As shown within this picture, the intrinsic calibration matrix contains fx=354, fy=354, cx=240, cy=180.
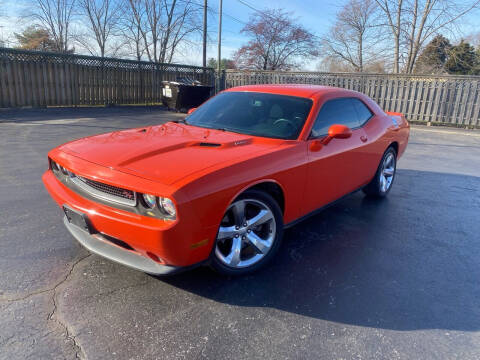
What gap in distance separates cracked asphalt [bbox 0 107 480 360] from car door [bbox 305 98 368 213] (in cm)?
46

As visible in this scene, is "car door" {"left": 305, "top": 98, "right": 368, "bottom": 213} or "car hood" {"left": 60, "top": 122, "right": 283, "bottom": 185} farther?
"car door" {"left": 305, "top": 98, "right": 368, "bottom": 213}

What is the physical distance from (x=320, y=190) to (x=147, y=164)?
1.75 m

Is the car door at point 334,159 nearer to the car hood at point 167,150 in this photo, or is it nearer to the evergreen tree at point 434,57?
the car hood at point 167,150

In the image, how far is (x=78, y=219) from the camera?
2559mm

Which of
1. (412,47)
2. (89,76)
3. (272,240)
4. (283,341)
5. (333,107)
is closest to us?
(283,341)

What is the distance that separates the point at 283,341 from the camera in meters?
2.19

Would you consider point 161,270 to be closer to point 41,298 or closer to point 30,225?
point 41,298

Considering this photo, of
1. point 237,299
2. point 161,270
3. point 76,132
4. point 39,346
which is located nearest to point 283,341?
point 237,299

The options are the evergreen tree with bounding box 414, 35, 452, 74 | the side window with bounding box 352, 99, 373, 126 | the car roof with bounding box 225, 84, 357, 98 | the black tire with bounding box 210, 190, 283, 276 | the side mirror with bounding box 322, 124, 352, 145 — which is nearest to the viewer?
the black tire with bounding box 210, 190, 283, 276

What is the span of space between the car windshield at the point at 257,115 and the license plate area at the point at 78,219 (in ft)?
5.34

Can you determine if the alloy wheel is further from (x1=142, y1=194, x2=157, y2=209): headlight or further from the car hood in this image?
(x1=142, y1=194, x2=157, y2=209): headlight

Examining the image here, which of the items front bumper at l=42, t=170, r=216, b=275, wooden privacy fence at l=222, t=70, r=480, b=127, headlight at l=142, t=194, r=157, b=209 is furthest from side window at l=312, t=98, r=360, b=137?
wooden privacy fence at l=222, t=70, r=480, b=127

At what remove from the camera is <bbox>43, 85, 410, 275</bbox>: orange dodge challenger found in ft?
7.48

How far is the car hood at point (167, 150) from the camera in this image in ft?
7.96
